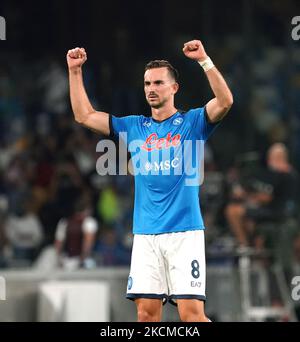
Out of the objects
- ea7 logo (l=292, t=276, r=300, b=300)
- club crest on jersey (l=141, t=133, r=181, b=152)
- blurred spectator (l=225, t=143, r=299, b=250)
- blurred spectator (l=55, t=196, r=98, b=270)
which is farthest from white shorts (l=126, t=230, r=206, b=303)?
blurred spectator (l=55, t=196, r=98, b=270)

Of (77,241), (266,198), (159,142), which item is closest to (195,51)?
(159,142)

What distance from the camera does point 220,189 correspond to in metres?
16.8

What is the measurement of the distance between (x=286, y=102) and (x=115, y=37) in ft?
9.79

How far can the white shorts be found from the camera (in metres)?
8.79

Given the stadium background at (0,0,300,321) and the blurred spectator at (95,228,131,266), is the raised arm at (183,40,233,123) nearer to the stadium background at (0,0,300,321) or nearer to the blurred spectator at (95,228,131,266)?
the stadium background at (0,0,300,321)

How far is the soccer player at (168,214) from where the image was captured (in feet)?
28.9

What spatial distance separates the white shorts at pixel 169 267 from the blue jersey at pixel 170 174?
0.27 ft

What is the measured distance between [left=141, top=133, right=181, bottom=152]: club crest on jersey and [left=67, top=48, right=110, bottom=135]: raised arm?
36 centimetres

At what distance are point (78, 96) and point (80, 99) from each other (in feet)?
0.09

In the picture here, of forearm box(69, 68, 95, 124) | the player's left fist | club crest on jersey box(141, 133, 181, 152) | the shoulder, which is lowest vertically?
club crest on jersey box(141, 133, 181, 152)

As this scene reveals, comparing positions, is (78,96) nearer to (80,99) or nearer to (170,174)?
(80,99)

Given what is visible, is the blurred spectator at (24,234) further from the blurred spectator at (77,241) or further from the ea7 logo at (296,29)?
the ea7 logo at (296,29)

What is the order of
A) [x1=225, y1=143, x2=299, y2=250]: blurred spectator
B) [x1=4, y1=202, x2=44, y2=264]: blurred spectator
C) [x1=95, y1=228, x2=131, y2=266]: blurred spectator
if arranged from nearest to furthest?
[x1=225, y1=143, x2=299, y2=250]: blurred spectator → [x1=95, y1=228, x2=131, y2=266]: blurred spectator → [x1=4, y1=202, x2=44, y2=264]: blurred spectator
